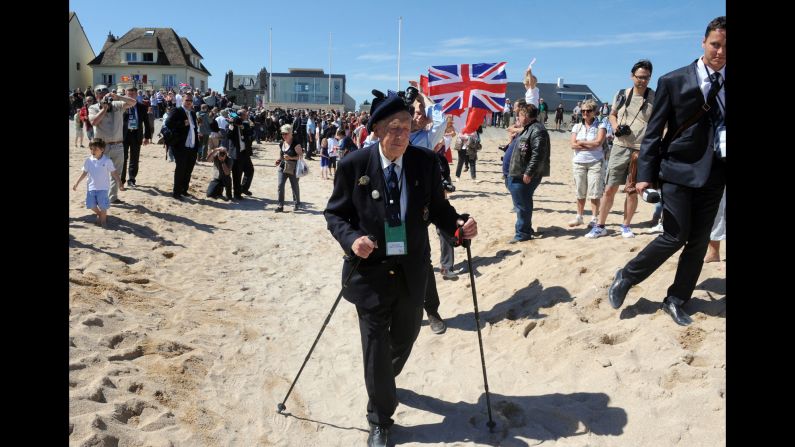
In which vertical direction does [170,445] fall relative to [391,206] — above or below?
below

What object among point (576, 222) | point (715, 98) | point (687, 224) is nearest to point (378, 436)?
point (687, 224)

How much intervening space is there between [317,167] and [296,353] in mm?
18229

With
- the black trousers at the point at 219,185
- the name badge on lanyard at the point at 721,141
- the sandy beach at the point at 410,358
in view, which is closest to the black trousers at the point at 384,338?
the sandy beach at the point at 410,358

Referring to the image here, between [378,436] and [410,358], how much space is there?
1439mm

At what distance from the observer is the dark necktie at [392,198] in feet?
11.4

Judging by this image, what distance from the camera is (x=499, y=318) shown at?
5727 mm

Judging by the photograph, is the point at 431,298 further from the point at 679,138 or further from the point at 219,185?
the point at 219,185

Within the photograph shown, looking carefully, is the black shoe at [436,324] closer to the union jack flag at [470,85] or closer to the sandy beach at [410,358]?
the sandy beach at [410,358]

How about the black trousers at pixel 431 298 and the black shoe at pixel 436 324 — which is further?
the black shoe at pixel 436 324

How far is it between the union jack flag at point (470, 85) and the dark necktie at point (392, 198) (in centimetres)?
808
